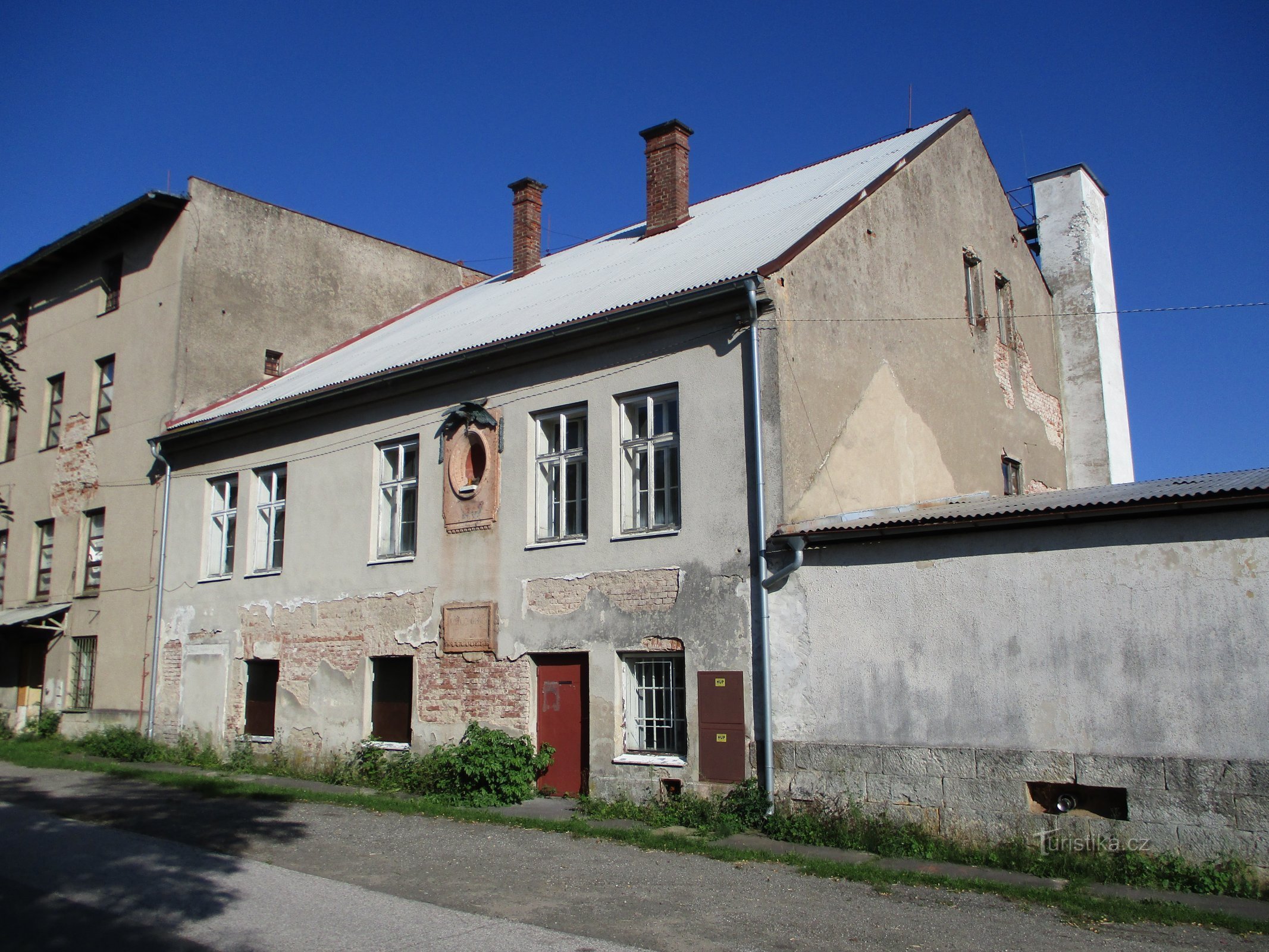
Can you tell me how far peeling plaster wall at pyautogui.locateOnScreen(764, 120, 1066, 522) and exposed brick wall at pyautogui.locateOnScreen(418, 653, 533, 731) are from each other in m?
4.33

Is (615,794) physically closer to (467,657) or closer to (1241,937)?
(467,657)

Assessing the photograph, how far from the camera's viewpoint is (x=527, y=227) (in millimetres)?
19734

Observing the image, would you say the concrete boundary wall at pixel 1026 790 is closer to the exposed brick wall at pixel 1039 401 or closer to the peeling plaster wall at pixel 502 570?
the peeling plaster wall at pixel 502 570

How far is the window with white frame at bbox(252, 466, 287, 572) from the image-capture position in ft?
55.2

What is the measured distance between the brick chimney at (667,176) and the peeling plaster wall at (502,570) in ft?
16.1

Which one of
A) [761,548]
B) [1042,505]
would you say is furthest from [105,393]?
[1042,505]

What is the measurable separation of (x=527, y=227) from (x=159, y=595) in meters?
9.36

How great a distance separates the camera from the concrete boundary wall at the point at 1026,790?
7.98m

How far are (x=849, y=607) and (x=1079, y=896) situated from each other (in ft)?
10.9

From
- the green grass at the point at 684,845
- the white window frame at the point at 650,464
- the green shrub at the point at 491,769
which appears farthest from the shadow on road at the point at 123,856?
the white window frame at the point at 650,464

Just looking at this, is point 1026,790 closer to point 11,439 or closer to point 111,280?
point 111,280

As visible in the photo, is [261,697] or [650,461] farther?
[261,697]

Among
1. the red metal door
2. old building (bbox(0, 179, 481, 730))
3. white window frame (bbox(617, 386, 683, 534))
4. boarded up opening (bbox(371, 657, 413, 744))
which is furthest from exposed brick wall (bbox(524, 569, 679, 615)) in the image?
old building (bbox(0, 179, 481, 730))

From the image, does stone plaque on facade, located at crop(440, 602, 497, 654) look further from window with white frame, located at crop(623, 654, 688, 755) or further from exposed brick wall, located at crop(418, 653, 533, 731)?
window with white frame, located at crop(623, 654, 688, 755)
